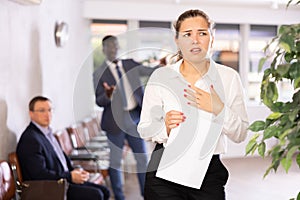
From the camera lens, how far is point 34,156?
143 inches

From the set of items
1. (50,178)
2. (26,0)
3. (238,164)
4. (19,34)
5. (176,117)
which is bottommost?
(238,164)

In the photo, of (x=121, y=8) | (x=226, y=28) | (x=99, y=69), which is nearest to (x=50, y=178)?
(x=99, y=69)


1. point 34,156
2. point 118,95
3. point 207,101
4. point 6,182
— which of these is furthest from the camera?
point 118,95

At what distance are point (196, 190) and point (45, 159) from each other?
1.98m

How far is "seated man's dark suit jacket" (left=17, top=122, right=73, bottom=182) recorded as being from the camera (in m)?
3.60

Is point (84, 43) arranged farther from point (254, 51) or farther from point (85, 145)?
point (254, 51)

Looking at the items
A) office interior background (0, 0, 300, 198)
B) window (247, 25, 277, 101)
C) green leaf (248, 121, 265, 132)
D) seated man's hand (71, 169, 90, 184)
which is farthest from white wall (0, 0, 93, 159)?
window (247, 25, 277, 101)

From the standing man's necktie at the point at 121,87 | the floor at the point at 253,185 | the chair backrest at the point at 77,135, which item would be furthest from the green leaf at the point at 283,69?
the floor at the point at 253,185

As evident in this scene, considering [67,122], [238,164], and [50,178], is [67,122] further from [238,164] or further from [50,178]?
[238,164]

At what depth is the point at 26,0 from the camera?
3820mm

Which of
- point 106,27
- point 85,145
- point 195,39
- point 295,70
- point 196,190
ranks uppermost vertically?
point 106,27

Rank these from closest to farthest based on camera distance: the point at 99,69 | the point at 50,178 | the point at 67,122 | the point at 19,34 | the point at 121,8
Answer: the point at 50,178, the point at 19,34, the point at 99,69, the point at 67,122, the point at 121,8

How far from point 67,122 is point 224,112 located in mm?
4402

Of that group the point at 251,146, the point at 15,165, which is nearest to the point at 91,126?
the point at 15,165
